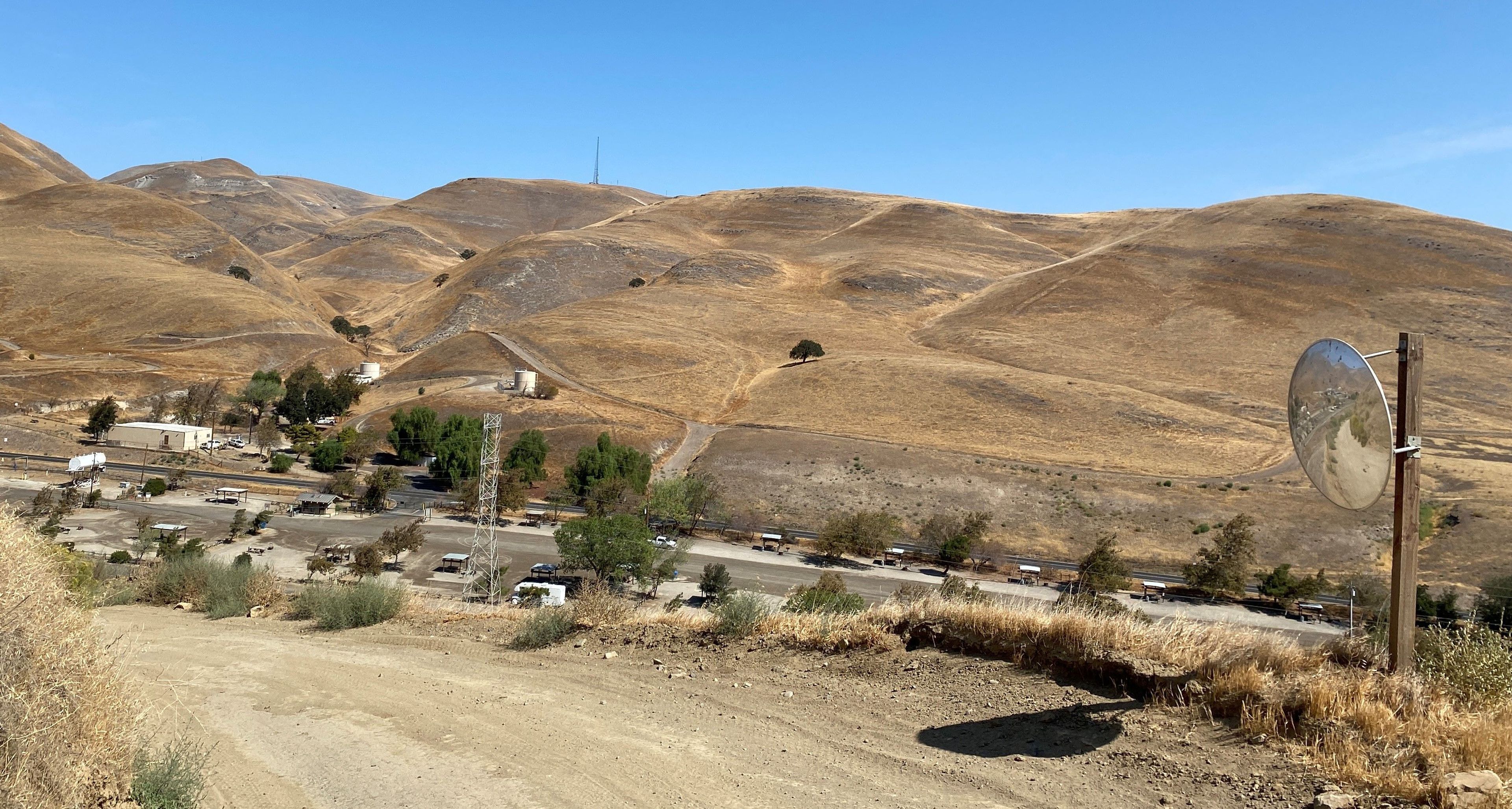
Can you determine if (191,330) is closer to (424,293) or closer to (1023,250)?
(424,293)

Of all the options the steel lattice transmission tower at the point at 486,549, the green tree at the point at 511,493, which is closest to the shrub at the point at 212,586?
the steel lattice transmission tower at the point at 486,549

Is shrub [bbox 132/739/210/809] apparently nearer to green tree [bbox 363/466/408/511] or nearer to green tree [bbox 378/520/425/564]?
green tree [bbox 378/520/425/564]

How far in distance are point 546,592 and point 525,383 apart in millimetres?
42006

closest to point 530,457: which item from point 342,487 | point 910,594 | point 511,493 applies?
point 511,493

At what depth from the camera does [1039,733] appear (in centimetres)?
745

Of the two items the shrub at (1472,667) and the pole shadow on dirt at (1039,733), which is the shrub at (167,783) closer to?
the pole shadow on dirt at (1039,733)

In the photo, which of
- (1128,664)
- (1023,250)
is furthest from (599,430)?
(1023,250)

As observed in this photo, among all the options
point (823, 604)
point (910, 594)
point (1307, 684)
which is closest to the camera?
point (1307, 684)

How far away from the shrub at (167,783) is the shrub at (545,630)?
4.86 m

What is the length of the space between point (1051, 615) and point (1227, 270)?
110588 millimetres

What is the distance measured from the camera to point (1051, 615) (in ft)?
30.1

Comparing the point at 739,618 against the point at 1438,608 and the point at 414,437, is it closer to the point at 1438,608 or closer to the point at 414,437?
the point at 1438,608

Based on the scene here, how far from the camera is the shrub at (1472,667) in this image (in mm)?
6641

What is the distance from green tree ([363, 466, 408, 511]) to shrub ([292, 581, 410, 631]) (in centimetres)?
3730
